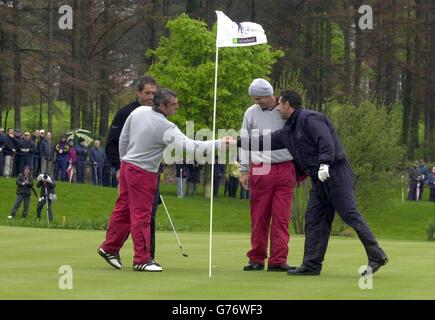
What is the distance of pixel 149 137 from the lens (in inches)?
529

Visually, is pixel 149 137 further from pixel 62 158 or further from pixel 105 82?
pixel 105 82

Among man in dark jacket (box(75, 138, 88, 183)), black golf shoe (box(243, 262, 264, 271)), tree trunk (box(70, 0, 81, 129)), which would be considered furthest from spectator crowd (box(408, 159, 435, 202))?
black golf shoe (box(243, 262, 264, 271))

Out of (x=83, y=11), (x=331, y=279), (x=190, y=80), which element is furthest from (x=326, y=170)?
(x=83, y=11)

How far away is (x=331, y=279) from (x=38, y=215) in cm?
2360

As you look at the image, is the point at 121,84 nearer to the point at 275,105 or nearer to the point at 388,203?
the point at 388,203

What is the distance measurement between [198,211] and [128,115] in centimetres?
3054

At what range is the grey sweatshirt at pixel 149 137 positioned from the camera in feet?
43.8

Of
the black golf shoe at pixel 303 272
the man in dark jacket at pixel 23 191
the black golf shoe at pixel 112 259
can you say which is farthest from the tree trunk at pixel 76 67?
the black golf shoe at pixel 303 272

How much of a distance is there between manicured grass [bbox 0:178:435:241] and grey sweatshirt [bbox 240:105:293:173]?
2326cm

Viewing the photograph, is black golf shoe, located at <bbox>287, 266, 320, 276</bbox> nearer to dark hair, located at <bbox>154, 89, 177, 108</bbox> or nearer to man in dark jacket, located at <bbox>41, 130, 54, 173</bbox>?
dark hair, located at <bbox>154, 89, 177, 108</bbox>

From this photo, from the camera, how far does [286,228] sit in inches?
551

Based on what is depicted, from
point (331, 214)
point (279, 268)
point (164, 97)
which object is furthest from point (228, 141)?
point (279, 268)
